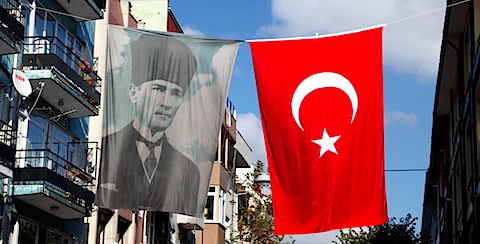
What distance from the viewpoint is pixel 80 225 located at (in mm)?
31266

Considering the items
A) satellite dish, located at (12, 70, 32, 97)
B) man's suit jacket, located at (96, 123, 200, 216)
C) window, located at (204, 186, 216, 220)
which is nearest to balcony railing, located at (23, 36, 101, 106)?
satellite dish, located at (12, 70, 32, 97)

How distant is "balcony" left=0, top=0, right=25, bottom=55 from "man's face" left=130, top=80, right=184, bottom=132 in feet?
28.6

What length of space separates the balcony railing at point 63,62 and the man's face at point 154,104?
11062 millimetres

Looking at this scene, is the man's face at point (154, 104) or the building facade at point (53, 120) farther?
the building facade at point (53, 120)

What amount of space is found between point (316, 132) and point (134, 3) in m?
29.4

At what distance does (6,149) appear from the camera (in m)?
24.9

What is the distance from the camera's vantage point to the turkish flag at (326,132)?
49.4ft

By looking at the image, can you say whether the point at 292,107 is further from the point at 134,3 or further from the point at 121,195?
the point at 134,3

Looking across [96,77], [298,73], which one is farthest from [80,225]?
[298,73]

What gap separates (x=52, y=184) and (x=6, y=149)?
2342mm

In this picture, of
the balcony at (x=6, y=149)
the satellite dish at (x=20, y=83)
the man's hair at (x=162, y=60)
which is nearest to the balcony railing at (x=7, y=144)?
the balcony at (x=6, y=149)

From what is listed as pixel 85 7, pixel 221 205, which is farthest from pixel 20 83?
pixel 221 205

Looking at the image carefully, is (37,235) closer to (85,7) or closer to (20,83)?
(20,83)

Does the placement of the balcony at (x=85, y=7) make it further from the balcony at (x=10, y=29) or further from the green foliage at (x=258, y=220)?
the green foliage at (x=258, y=220)
